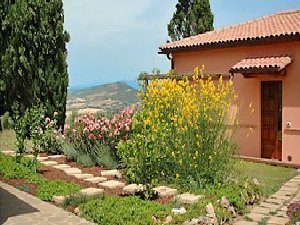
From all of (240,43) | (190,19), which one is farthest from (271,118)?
(190,19)

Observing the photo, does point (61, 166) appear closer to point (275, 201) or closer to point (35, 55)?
point (275, 201)

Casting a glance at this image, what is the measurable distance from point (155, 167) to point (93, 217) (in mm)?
2127

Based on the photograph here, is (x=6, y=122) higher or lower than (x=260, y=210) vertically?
higher

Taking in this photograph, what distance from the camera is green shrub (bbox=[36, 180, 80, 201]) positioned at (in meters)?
7.74

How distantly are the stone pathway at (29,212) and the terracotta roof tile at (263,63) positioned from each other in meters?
7.25

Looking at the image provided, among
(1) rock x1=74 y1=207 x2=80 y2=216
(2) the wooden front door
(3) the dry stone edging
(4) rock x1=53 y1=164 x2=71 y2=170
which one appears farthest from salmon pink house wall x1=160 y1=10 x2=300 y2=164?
(1) rock x1=74 y1=207 x2=80 y2=216

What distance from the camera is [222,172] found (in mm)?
8500

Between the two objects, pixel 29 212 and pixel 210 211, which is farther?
pixel 29 212

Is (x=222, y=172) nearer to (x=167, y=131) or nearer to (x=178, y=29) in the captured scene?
(x=167, y=131)

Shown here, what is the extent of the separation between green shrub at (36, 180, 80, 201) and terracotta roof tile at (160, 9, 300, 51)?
736 cm

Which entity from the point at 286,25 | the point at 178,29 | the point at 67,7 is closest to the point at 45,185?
the point at 286,25

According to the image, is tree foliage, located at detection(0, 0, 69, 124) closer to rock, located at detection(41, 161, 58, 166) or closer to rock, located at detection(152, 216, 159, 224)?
rock, located at detection(41, 161, 58, 166)

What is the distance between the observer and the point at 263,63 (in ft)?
40.0

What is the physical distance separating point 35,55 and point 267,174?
9757 millimetres
